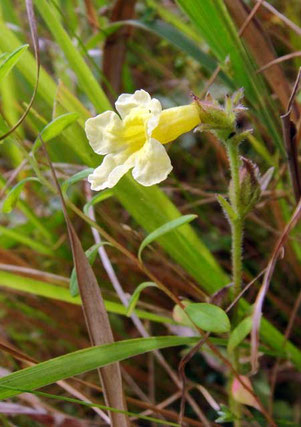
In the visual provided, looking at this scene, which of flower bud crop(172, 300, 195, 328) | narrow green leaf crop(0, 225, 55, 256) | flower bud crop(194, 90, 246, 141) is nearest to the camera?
flower bud crop(194, 90, 246, 141)

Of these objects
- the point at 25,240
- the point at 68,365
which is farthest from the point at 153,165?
the point at 25,240

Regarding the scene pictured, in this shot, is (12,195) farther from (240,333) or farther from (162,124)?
(240,333)

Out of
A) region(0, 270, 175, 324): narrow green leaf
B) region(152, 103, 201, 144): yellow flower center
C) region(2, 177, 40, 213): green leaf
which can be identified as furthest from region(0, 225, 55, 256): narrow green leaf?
region(152, 103, 201, 144): yellow flower center

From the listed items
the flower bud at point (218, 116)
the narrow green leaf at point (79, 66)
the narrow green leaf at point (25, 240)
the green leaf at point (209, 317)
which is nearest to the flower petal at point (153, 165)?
the flower bud at point (218, 116)

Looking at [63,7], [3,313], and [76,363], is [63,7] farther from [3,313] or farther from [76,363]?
[76,363]

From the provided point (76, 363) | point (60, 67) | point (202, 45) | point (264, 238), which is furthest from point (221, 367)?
point (60, 67)

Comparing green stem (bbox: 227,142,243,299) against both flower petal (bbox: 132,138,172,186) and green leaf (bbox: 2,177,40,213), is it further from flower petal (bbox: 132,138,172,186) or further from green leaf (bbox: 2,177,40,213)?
green leaf (bbox: 2,177,40,213)
